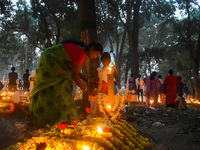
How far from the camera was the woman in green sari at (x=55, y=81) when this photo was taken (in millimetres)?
3043

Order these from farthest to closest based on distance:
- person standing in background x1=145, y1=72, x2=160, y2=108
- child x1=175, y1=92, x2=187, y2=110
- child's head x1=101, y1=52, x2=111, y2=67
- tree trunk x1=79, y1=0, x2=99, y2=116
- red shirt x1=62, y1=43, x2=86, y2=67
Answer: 1. person standing in background x1=145, y1=72, x2=160, y2=108
2. child x1=175, y1=92, x2=187, y2=110
3. tree trunk x1=79, y1=0, x2=99, y2=116
4. child's head x1=101, y1=52, x2=111, y2=67
5. red shirt x1=62, y1=43, x2=86, y2=67

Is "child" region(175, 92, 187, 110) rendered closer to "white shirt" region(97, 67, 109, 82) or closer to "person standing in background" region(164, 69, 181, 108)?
"person standing in background" region(164, 69, 181, 108)

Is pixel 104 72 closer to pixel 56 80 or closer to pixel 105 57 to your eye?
pixel 105 57

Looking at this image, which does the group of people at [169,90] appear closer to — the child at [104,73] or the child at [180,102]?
the child at [180,102]

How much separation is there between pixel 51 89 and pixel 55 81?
13cm

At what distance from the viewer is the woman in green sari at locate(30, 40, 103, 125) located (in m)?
3.04

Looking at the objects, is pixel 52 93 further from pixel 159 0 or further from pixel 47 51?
pixel 159 0

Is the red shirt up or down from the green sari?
up

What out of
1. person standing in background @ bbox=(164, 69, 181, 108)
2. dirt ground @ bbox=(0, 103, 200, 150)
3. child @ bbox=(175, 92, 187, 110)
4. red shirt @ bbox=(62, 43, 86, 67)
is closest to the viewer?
dirt ground @ bbox=(0, 103, 200, 150)

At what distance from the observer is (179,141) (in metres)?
4.31

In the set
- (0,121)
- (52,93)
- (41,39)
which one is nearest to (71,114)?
(52,93)

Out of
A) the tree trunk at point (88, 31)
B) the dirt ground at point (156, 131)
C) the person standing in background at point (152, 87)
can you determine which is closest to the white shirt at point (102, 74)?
the tree trunk at point (88, 31)

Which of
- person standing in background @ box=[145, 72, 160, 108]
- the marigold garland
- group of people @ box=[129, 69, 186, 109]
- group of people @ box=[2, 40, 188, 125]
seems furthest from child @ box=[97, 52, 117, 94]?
person standing in background @ box=[145, 72, 160, 108]

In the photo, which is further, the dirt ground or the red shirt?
the red shirt
